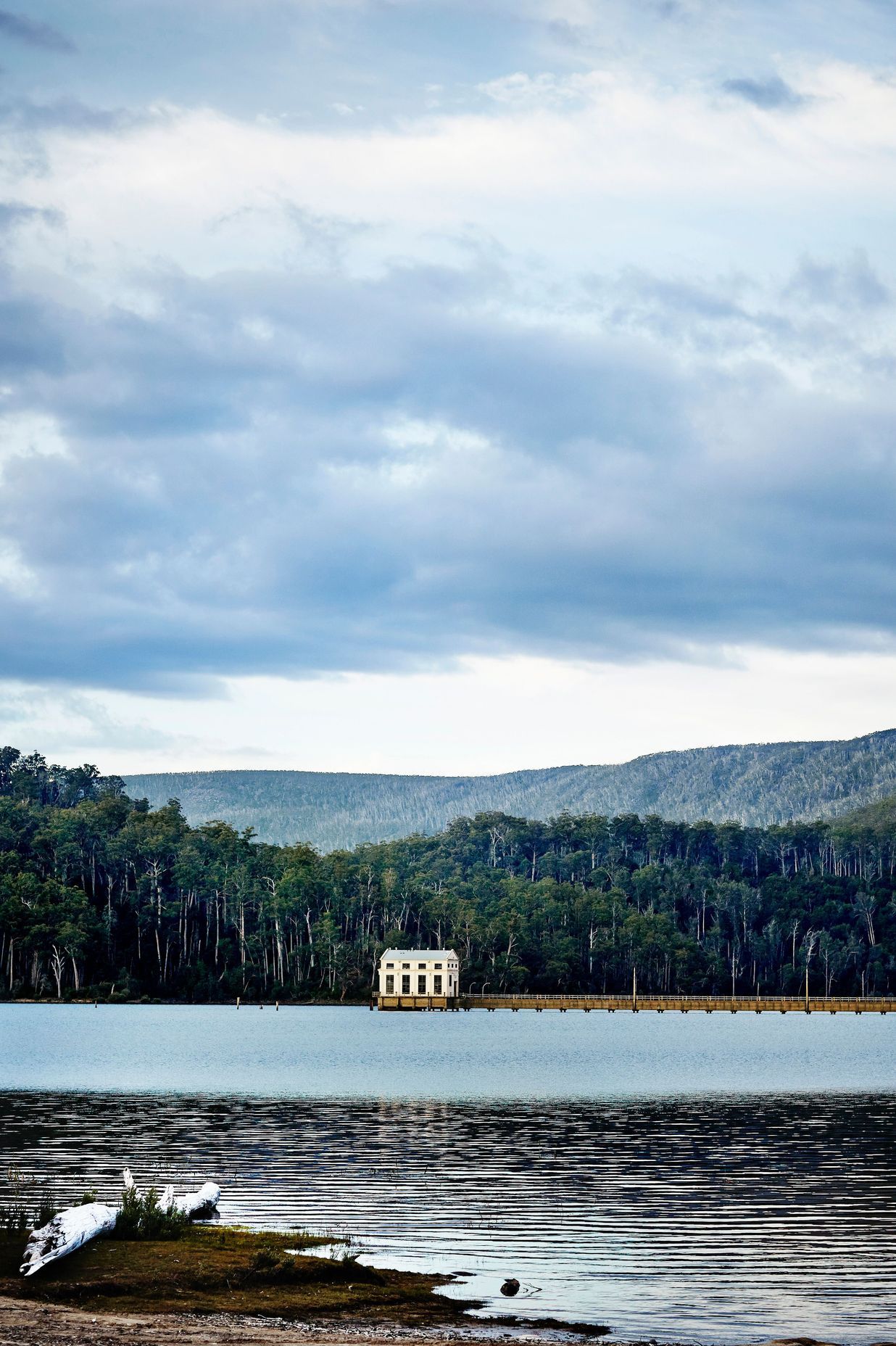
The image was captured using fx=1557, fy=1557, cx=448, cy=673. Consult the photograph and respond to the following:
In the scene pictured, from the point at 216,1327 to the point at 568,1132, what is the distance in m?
33.7

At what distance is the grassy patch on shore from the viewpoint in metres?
24.8

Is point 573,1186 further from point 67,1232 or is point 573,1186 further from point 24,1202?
point 67,1232

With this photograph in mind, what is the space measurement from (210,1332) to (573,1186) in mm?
20148

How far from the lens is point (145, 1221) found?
Result: 30047mm

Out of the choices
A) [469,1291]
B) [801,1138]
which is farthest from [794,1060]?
[469,1291]

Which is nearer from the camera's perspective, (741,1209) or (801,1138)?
(741,1209)

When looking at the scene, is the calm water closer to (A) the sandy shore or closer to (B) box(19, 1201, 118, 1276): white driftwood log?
(A) the sandy shore

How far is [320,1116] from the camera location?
192 ft

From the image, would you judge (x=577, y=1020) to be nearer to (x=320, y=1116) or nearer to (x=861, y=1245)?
(x=320, y=1116)

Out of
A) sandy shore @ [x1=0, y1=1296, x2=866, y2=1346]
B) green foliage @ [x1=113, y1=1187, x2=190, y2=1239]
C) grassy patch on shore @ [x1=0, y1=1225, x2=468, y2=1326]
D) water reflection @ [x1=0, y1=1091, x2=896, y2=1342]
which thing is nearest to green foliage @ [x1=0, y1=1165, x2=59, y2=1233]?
grassy patch on shore @ [x1=0, y1=1225, x2=468, y2=1326]

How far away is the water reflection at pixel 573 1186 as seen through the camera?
28.3m

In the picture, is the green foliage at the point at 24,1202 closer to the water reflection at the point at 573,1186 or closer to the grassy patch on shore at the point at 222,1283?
the grassy patch on shore at the point at 222,1283

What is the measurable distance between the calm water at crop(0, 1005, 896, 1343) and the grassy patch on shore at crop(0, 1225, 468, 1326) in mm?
1950

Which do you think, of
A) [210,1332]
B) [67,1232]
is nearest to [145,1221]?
[67,1232]
